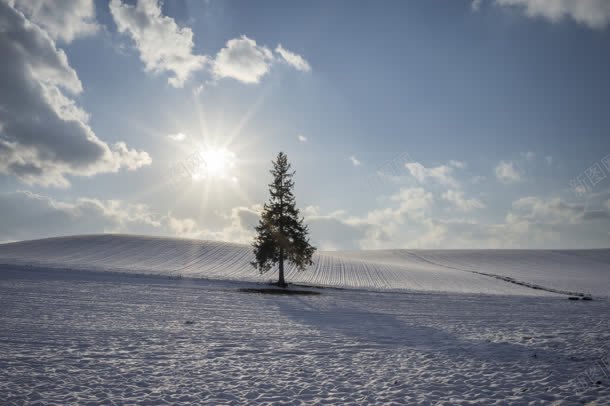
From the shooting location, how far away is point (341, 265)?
204ft

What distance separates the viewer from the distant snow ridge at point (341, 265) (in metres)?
46.2

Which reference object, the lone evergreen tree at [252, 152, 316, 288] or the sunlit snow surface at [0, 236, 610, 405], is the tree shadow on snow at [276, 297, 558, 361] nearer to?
the sunlit snow surface at [0, 236, 610, 405]

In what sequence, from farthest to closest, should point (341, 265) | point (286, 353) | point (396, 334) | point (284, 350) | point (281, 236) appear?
point (341, 265) → point (281, 236) → point (396, 334) → point (284, 350) → point (286, 353)

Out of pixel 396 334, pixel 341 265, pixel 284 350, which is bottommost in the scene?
pixel 396 334

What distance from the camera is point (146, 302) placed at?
23.4 metres

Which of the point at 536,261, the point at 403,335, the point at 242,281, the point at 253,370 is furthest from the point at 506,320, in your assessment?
the point at 536,261

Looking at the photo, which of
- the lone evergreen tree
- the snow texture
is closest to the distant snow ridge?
the lone evergreen tree

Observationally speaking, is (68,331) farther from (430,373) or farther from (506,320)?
(506,320)

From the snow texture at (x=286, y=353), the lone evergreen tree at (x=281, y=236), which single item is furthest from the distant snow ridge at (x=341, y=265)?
the snow texture at (x=286, y=353)

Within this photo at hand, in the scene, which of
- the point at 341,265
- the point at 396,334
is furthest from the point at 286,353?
the point at 341,265

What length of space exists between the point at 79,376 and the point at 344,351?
7.99 m

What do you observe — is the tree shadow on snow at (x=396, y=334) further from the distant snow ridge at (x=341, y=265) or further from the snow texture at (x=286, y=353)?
the distant snow ridge at (x=341, y=265)

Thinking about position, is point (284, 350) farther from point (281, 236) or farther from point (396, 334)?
point (281, 236)

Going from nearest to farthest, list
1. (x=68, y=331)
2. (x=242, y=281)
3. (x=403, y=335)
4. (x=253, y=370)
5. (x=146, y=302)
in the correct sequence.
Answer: (x=253, y=370) < (x=68, y=331) < (x=403, y=335) < (x=146, y=302) < (x=242, y=281)
